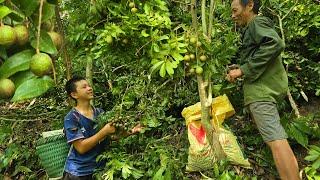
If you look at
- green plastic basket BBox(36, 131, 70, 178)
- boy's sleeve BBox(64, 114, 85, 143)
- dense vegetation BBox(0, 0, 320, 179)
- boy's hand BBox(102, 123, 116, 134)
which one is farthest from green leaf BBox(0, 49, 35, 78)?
green plastic basket BBox(36, 131, 70, 178)

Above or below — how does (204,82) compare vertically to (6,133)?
above

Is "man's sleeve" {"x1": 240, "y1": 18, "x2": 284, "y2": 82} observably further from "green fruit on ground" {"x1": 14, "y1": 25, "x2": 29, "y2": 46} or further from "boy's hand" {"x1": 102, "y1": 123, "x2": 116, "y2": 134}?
"green fruit on ground" {"x1": 14, "y1": 25, "x2": 29, "y2": 46}

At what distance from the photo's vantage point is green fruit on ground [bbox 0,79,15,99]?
0.80 meters

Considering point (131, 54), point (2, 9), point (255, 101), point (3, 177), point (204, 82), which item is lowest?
point (3, 177)

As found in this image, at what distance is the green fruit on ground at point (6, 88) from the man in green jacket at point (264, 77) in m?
2.19

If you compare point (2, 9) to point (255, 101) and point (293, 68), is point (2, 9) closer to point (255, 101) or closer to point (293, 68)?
point (255, 101)

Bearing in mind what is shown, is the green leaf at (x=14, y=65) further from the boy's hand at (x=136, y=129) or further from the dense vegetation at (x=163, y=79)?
the boy's hand at (x=136, y=129)

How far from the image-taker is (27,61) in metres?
0.82

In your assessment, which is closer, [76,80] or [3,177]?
[76,80]

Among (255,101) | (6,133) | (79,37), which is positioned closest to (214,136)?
(255,101)

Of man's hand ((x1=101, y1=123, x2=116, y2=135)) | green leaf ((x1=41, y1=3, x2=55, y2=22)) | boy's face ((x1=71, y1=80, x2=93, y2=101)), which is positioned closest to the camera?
green leaf ((x1=41, y1=3, x2=55, y2=22))

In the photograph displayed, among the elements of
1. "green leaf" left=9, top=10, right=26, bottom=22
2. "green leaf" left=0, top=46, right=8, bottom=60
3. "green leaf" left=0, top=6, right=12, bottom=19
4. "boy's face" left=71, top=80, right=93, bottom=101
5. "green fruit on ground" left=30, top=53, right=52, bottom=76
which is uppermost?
"green leaf" left=0, top=6, right=12, bottom=19

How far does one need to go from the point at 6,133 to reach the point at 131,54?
63.4 inches

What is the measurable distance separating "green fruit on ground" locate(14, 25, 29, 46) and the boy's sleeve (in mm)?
2202
